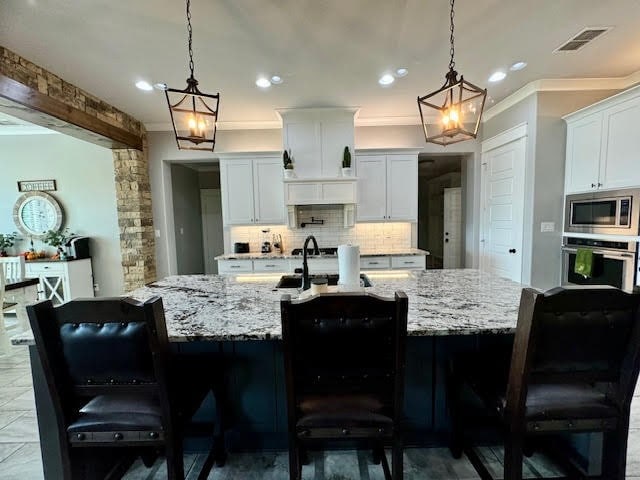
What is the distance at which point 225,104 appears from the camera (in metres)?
3.88

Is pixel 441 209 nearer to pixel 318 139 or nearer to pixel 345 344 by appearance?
pixel 318 139

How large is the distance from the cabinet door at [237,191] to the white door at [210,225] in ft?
7.83

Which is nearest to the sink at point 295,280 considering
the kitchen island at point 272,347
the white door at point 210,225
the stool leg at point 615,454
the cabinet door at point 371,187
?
the kitchen island at point 272,347

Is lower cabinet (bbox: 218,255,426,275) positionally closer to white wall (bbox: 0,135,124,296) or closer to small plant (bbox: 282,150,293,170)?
small plant (bbox: 282,150,293,170)

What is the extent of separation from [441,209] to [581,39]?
5.10m

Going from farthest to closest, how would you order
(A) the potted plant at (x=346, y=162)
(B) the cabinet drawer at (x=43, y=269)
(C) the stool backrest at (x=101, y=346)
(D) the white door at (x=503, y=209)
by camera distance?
(B) the cabinet drawer at (x=43, y=269) → (A) the potted plant at (x=346, y=162) → (D) the white door at (x=503, y=209) → (C) the stool backrest at (x=101, y=346)

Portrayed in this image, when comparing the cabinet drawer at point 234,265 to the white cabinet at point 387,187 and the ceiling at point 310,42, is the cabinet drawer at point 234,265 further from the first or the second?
the ceiling at point 310,42

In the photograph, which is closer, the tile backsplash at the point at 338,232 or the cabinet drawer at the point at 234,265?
the cabinet drawer at the point at 234,265

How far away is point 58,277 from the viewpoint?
4359 millimetres

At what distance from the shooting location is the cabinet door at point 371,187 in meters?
4.33

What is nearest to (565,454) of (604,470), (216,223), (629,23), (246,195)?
(604,470)

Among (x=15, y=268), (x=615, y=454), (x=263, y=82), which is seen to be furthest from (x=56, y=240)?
(x=615, y=454)

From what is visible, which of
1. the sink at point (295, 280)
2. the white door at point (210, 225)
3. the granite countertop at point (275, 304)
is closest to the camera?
the granite countertop at point (275, 304)

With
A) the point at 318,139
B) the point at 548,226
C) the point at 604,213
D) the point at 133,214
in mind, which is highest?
the point at 318,139
